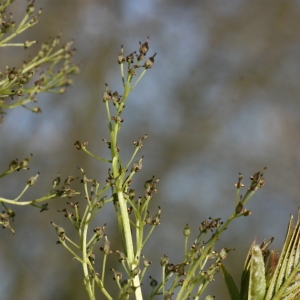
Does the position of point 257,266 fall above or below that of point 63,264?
below

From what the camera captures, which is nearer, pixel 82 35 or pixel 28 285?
pixel 28 285

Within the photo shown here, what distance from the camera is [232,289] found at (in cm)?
92

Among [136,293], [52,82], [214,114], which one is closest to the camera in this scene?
[136,293]

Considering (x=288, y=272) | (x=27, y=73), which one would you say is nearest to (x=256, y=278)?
(x=288, y=272)

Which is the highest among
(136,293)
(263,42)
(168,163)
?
(263,42)

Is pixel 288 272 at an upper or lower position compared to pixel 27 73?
lower

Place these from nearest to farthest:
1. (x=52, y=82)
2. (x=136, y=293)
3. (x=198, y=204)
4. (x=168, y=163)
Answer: (x=136, y=293) → (x=52, y=82) → (x=198, y=204) → (x=168, y=163)

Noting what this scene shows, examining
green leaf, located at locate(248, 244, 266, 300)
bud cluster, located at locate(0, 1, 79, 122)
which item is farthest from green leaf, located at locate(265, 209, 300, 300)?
bud cluster, located at locate(0, 1, 79, 122)

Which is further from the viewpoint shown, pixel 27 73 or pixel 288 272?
pixel 27 73

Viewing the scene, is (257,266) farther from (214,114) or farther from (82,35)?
(82,35)

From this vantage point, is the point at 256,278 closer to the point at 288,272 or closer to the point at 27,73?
the point at 288,272

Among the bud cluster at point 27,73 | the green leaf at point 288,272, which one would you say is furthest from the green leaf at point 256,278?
the bud cluster at point 27,73

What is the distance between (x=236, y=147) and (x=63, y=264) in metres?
2.11

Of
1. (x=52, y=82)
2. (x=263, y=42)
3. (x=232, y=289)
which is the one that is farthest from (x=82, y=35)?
(x=232, y=289)
